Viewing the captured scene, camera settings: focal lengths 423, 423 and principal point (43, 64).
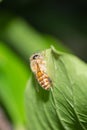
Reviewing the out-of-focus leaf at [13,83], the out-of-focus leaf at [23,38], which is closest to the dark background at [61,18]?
the out-of-focus leaf at [23,38]

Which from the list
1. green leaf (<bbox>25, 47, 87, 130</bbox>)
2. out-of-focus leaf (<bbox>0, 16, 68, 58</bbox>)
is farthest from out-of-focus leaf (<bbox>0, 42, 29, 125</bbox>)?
green leaf (<bbox>25, 47, 87, 130</bbox>)

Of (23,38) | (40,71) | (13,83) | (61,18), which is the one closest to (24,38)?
(23,38)

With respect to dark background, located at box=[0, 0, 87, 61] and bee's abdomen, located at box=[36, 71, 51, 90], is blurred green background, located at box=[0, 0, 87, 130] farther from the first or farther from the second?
bee's abdomen, located at box=[36, 71, 51, 90]

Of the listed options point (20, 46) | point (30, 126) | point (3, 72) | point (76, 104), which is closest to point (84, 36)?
point (20, 46)

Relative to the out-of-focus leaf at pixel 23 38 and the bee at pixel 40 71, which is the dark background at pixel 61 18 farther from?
the bee at pixel 40 71

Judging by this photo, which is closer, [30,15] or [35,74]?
[35,74]

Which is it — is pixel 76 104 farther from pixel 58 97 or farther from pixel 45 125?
pixel 45 125

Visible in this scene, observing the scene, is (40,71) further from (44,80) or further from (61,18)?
(61,18)
